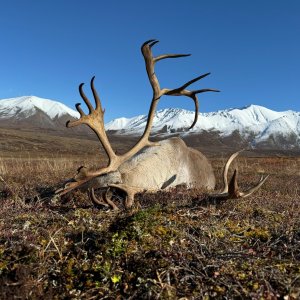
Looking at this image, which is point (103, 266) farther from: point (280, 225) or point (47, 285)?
point (280, 225)

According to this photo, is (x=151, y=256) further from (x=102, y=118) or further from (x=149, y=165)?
(x=149, y=165)

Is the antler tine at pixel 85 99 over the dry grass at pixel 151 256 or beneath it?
over

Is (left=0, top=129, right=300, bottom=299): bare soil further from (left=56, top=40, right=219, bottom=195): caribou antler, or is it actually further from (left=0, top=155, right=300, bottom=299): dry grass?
(left=56, top=40, right=219, bottom=195): caribou antler

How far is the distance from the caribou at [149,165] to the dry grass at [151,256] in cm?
116

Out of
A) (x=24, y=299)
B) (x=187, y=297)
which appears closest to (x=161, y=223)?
(x=187, y=297)

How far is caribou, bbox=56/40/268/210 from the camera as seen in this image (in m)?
6.43

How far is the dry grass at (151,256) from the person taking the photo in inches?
123

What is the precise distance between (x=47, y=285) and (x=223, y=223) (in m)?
1.86

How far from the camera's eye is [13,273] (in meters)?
3.41

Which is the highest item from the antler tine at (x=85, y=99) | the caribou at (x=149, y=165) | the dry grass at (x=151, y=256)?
the antler tine at (x=85, y=99)

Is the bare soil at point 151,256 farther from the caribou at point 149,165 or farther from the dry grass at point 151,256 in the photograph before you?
the caribou at point 149,165

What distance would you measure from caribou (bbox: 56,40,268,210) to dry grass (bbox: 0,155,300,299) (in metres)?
1.16

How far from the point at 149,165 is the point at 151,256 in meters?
4.42

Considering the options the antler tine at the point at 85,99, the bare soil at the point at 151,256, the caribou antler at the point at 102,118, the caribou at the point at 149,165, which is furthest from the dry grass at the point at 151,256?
the antler tine at the point at 85,99
